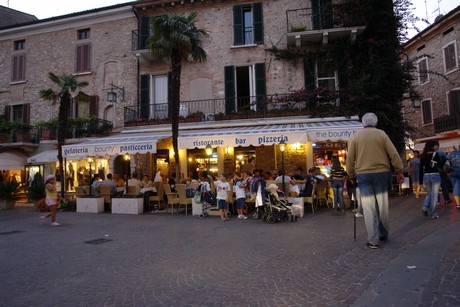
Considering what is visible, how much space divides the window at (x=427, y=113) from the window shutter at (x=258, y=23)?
1498 centimetres

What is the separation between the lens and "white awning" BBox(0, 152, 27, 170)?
55.6 feet

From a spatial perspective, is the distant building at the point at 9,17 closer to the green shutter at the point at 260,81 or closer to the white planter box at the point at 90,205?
the white planter box at the point at 90,205

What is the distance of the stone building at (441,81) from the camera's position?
19.6 m

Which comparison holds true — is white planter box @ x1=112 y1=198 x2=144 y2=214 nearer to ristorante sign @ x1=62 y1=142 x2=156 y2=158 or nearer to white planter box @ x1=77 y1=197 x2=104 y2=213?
white planter box @ x1=77 y1=197 x2=104 y2=213

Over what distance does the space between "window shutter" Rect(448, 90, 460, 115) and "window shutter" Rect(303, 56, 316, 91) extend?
1147cm

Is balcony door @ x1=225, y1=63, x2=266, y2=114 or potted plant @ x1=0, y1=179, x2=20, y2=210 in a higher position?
balcony door @ x1=225, y1=63, x2=266, y2=114

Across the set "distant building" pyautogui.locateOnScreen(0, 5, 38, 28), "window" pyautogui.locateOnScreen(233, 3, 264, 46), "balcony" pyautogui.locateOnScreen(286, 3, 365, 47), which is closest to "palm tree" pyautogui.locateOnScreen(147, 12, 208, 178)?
"window" pyautogui.locateOnScreen(233, 3, 264, 46)

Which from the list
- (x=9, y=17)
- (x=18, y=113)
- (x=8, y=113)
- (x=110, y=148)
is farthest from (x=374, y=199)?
(x=9, y=17)

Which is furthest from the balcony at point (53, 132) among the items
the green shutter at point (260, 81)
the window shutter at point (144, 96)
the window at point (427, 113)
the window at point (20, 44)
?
the window at point (427, 113)

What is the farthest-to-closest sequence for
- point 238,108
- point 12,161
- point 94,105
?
point 94,105, point 12,161, point 238,108

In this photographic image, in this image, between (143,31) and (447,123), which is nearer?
(143,31)

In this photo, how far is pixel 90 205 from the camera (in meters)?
12.0

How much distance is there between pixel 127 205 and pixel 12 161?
10259mm

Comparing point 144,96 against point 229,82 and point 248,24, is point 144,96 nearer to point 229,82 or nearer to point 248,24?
point 229,82
